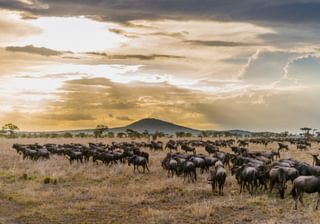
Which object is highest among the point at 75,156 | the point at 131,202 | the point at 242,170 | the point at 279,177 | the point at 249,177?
the point at 242,170

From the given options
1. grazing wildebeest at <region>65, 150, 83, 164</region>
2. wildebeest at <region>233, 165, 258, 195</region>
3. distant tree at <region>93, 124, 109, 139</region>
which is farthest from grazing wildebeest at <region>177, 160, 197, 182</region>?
distant tree at <region>93, 124, 109, 139</region>

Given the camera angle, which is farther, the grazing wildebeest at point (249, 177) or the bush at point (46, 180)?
the bush at point (46, 180)

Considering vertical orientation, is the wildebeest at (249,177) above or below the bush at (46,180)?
above

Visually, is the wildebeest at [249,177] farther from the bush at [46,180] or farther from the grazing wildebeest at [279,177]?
the bush at [46,180]

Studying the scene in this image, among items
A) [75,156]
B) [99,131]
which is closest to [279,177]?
[75,156]

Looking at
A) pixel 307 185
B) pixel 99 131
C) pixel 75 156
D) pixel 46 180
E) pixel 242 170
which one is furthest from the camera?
pixel 99 131

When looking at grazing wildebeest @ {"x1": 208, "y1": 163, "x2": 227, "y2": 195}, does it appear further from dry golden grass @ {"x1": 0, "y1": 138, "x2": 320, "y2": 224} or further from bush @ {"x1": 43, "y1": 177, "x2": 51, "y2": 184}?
bush @ {"x1": 43, "y1": 177, "x2": 51, "y2": 184}

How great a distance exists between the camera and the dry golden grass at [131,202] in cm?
2059

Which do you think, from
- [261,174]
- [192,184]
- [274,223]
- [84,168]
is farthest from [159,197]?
[84,168]

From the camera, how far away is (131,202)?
24.7 metres

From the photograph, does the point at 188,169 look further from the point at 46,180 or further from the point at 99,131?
the point at 99,131

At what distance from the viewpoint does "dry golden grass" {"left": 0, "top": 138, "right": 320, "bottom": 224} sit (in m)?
20.6

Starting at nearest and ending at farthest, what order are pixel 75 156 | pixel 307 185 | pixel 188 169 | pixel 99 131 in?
pixel 307 185 → pixel 188 169 → pixel 75 156 → pixel 99 131

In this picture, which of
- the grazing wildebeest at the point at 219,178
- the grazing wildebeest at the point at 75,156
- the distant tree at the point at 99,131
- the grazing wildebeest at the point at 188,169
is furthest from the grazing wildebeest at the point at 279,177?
the distant tree at the point at 99,131
